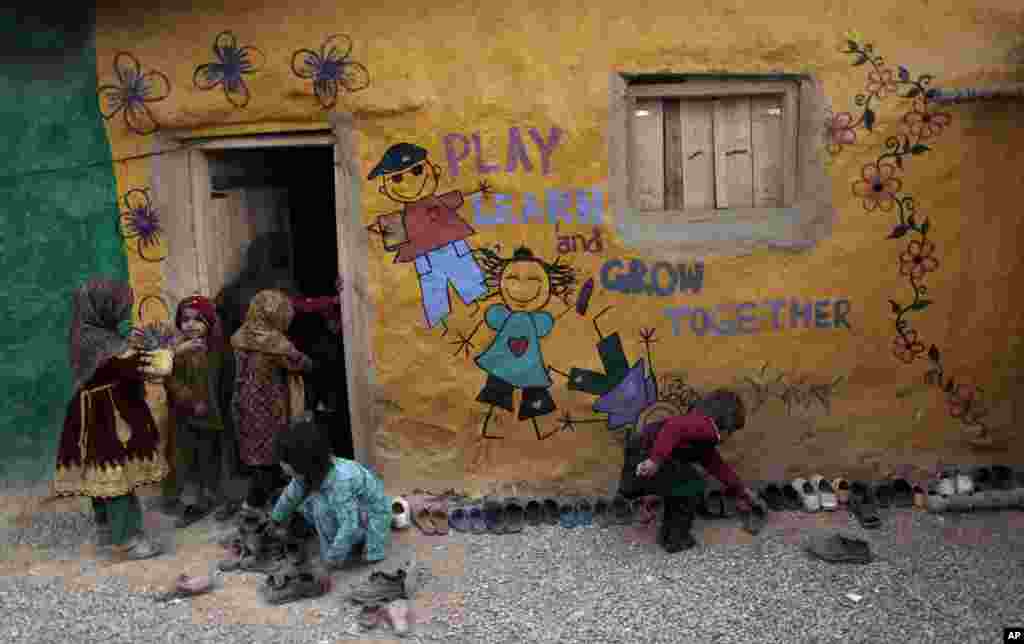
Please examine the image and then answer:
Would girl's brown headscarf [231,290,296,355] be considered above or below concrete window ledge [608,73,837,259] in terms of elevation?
below

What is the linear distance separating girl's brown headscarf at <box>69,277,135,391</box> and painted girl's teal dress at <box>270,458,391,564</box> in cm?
106

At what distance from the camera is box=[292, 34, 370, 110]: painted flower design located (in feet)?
15.1

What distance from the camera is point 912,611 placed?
3645 mm

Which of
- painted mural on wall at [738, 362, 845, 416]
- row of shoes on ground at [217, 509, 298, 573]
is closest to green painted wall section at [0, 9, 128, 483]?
row of shoes on ground at [217, 509, 298, 573]

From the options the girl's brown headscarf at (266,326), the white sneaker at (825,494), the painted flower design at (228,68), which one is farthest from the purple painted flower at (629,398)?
the painted flower design at (228,68)

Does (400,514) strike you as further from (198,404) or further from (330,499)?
(198,404)

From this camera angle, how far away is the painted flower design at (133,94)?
15.3ft

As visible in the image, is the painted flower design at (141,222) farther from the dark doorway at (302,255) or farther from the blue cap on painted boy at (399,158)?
the blue cap on painted boy at (399,158)

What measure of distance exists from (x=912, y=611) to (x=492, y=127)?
3.01 meters

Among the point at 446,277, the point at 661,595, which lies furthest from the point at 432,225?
the point at 661,595

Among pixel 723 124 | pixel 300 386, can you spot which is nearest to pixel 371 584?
pixel 300 386

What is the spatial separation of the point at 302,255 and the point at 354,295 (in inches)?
44.9

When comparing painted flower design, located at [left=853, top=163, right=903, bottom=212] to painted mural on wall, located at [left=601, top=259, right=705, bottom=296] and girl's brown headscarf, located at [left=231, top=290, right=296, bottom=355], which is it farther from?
girl's brown headscarf, located at [left=231, top=290, right=296, bottom=355]

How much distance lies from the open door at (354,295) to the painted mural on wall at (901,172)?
101 inches
